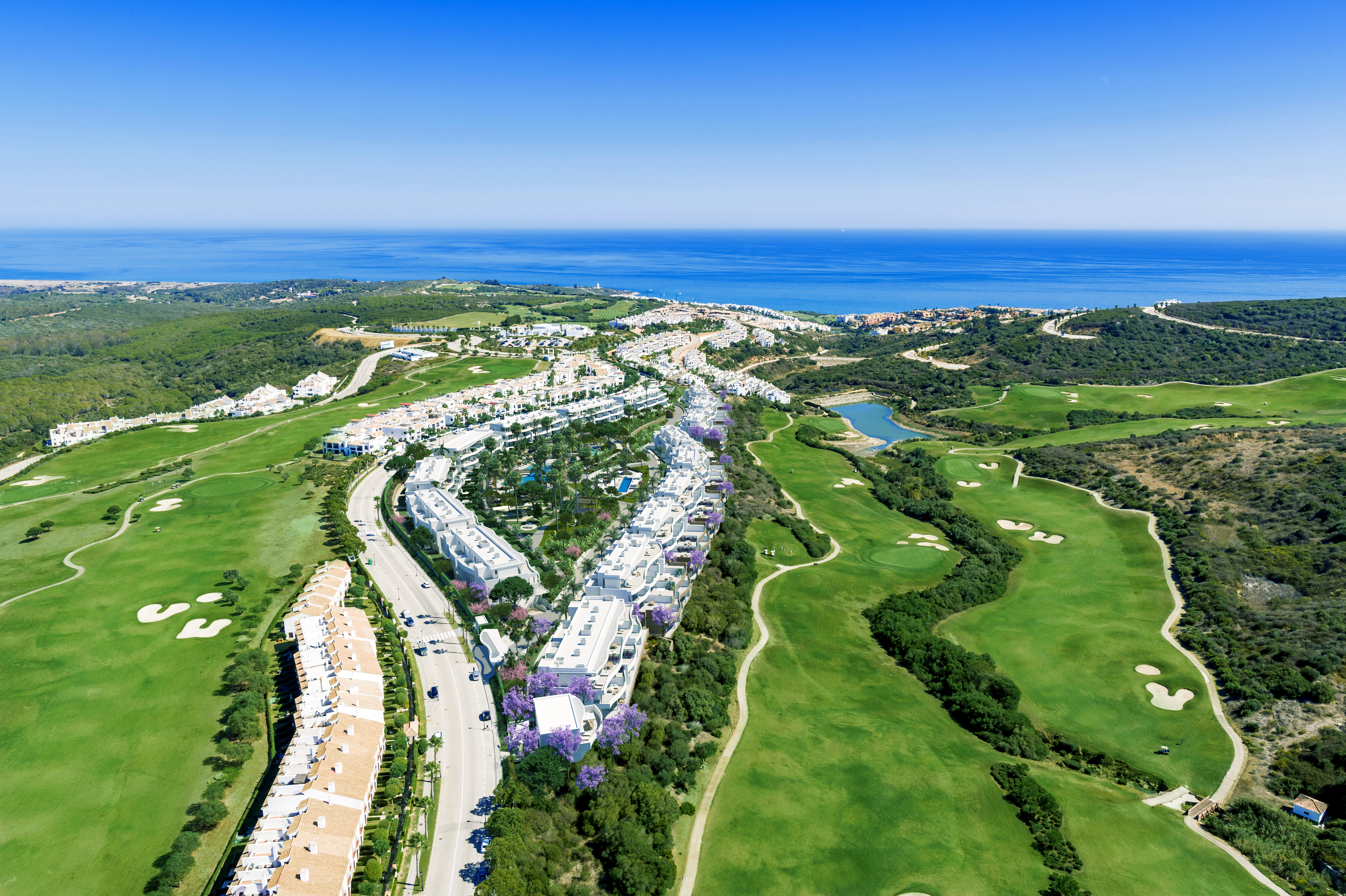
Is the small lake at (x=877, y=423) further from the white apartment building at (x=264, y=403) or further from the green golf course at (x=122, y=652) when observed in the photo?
the white apartment building at (x=264, y=403)

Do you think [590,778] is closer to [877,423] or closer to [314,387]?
[877,423]

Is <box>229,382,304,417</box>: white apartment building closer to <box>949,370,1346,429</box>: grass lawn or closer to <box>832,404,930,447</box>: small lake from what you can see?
<box>832,404,930,447</box>: small lake

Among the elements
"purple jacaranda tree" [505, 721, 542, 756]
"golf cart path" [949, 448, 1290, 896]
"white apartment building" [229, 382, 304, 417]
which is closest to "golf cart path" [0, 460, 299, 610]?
"white apartment building" [229, 382, 304, 417]

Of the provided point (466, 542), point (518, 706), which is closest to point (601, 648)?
point (518, 706)

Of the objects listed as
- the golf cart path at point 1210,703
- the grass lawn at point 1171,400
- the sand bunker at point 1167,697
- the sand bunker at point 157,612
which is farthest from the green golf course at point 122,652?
the grass lawn at point 1171,400

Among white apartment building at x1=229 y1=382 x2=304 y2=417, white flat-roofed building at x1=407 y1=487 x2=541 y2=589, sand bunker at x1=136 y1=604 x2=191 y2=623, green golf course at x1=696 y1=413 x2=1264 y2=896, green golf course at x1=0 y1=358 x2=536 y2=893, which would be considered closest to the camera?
green golf course at x1=696 y1=413 x2=1264 y2=896

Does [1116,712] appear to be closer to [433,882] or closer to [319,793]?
[433,882]

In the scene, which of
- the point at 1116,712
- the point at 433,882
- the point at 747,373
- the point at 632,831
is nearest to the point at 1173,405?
the point at 747,373
